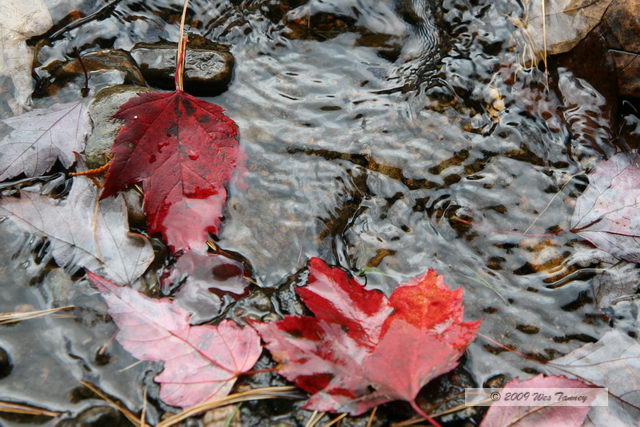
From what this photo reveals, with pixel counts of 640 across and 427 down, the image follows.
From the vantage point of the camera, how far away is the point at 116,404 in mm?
1553

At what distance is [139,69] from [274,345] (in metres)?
1.48

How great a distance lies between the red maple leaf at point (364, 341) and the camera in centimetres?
136

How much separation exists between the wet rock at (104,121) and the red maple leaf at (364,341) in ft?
3.13

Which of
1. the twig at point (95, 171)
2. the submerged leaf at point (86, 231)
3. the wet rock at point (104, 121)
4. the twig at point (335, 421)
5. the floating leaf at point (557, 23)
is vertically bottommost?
the twig at point (335, 421)

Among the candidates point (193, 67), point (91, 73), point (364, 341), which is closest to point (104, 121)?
point (91, 73)

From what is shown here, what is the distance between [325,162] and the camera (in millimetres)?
2115

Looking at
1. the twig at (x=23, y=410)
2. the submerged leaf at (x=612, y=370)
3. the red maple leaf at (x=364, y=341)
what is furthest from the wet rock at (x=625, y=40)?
the twig at (x=23, y=410)

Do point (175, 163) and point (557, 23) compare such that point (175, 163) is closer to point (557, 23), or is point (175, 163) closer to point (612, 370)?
point (612, 370)

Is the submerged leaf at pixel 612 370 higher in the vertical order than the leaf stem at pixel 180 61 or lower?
lower

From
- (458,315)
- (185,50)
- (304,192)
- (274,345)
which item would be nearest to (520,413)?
(458,315)

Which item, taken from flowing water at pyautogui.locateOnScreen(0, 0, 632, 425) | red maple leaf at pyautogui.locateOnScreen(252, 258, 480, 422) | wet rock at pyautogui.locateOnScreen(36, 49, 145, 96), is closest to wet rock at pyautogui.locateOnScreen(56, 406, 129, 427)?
flowing water at pyautogui.locateOnScreen(0, 0, 632, 425)

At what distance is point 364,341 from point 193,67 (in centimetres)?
144

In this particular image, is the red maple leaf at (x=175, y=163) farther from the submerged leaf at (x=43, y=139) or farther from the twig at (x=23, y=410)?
the twig at (x=23, y=410)

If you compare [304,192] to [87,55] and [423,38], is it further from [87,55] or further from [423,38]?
[87,55]
